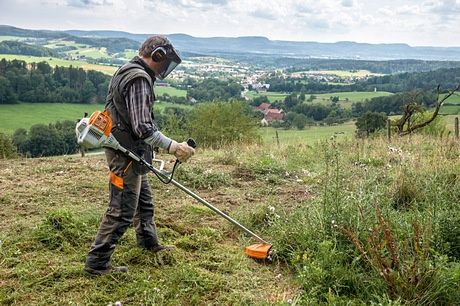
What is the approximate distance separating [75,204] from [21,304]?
9.46 feet

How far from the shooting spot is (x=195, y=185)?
26.5 ft

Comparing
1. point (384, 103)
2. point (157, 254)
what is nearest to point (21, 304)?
point (157, 254)

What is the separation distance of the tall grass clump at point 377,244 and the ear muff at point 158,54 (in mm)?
2329

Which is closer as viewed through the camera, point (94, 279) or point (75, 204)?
point (94, 279)

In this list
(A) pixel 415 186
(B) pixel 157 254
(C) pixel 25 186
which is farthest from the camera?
(C) pixel 25 186

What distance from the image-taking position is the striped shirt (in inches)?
159

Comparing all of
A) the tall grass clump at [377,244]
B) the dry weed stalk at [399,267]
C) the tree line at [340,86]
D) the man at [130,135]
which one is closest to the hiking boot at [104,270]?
the man at [130,135]

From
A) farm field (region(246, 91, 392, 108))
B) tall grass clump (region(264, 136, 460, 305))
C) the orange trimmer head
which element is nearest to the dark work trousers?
the orange trimmer head

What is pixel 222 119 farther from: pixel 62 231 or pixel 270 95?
pixel 270 95

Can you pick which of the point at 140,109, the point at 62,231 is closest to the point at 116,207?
the point at 140,109

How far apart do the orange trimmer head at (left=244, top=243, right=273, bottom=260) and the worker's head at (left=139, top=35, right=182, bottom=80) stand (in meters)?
2.18

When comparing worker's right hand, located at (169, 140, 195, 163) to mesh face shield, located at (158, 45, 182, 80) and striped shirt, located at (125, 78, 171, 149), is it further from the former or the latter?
mesh face shield, located at (158, 45, 182, 80)

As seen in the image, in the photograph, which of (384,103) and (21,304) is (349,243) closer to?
(21,304)

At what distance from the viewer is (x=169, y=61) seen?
4.38m
